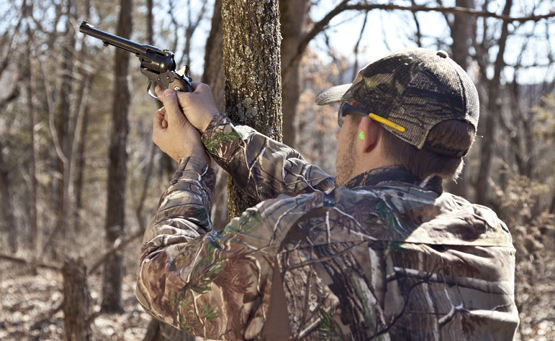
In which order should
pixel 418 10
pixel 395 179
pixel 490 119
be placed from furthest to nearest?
1. pixel 490 119
2. pixel 418 10
3. pixel 395 179

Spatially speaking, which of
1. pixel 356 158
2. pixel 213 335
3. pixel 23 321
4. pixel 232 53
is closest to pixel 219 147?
pixel 232 53

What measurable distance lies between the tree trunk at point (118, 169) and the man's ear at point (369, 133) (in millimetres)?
7116

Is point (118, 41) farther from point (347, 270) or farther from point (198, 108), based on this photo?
point (347, 270)

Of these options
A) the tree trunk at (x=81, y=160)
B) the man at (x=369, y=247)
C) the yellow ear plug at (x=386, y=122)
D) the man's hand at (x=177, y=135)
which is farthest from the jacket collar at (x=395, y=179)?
the tree trunk at (x=81, y=160)

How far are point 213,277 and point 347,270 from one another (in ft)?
1.19

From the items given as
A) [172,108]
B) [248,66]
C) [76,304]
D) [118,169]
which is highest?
[248,66]

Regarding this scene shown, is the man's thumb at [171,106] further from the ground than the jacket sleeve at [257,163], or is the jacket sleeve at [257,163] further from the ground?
the man's thumb at [171,106]

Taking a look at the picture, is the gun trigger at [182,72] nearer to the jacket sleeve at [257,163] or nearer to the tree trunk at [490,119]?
the jacket sleeve at [257,163]

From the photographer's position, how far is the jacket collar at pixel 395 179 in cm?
128

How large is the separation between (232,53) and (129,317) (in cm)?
685

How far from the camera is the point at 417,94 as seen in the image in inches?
51.7

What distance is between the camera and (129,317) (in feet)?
25.0

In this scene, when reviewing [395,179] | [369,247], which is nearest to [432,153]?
[395,179]

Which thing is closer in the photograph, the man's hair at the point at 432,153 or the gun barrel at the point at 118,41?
the man's hair at the point at 432,153
